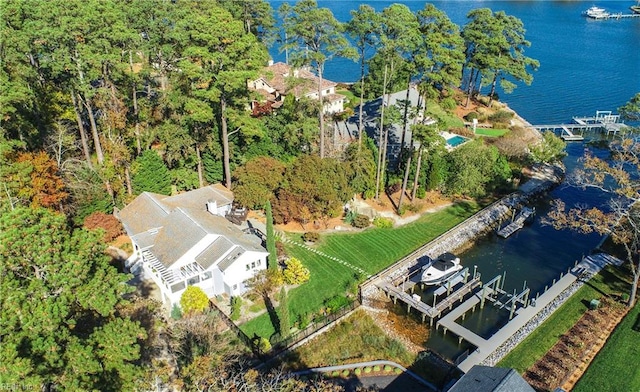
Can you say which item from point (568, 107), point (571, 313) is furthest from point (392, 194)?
point (568, 107)

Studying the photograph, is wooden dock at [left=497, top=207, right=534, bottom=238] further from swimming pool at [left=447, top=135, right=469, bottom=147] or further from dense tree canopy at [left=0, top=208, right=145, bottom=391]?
dense tree canopy at [left=0, top=208, right=145, bottom=391]

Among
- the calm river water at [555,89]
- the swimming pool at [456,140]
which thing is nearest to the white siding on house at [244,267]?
the calm river water at [555,89]

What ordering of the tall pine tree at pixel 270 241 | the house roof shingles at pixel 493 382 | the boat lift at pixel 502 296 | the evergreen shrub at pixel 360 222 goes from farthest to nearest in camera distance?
1. the evergreen shrub at pixel 360 222
2. the boat lift at pixel 502 296
3. the tall pine tree at pixel 270 241
4. the house roof shingles at pixel 493 382

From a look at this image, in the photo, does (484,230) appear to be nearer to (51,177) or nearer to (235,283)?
(235,283)

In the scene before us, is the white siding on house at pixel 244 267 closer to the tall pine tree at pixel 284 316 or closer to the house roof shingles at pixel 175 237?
the house roof shingles at pixel 175 237

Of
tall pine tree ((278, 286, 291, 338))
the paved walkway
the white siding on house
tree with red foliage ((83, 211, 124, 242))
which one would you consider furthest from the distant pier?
tree with red foliage ((83, 211, 124, 242))
